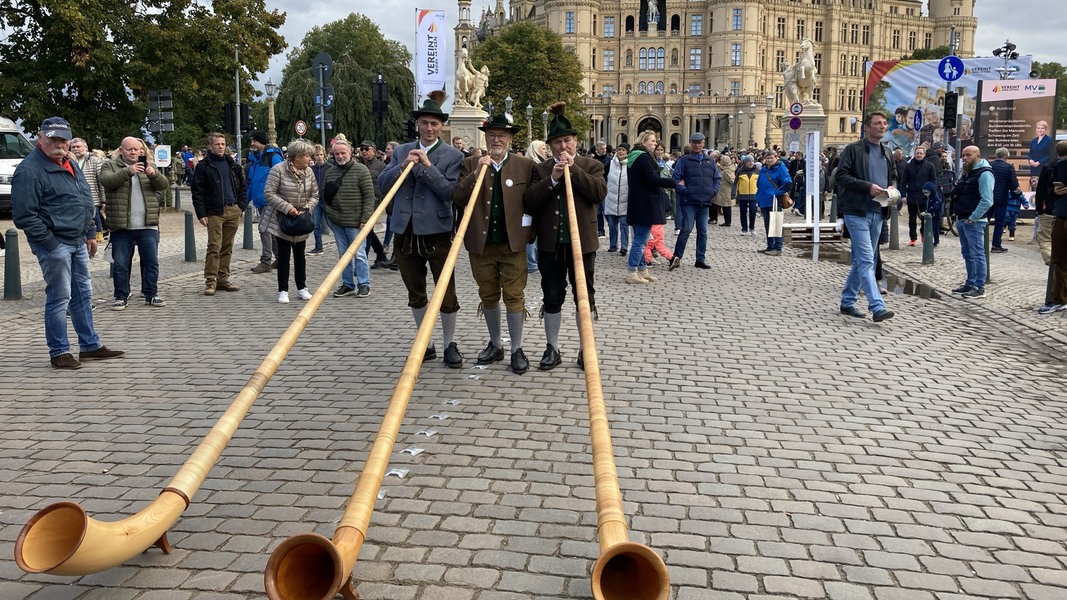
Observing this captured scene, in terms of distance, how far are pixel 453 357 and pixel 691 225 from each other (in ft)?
24.1

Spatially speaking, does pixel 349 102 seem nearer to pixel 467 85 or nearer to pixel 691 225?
pixel 467 85

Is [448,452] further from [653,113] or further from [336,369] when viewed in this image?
[653,113]

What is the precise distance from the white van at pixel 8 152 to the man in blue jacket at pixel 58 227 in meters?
16.2

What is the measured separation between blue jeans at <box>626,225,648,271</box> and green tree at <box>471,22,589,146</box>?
215 feet

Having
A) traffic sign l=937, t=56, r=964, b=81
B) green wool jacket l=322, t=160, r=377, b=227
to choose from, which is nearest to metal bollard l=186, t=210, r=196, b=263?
green wool jacket l=322, t=160, r=377, b=227

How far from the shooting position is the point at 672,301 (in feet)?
35.3

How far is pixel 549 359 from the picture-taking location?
7.21 m

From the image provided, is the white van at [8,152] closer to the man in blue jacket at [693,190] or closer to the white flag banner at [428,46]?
the white flag banner at [428,46]

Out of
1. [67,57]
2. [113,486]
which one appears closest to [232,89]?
[67,57]

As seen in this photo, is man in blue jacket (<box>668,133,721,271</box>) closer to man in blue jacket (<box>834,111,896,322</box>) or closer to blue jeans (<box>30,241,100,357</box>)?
man in blue jacket (<box>834,111,896,322</box>)

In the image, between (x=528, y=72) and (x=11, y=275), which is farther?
(x=528, y=72)

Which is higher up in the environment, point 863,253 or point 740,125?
point 740,125

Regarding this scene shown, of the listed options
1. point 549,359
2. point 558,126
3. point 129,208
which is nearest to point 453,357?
point 549,359

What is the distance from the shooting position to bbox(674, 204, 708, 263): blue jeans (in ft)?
44.8
